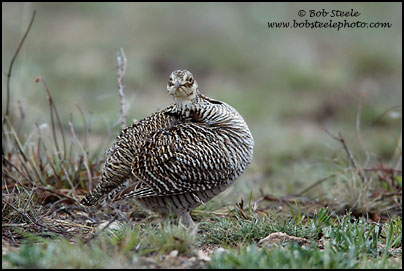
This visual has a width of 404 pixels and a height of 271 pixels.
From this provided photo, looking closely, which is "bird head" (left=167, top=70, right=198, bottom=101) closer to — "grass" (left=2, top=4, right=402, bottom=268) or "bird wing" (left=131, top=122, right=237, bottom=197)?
"bird wing" (left=131, top=122, right=237, bottom=197)

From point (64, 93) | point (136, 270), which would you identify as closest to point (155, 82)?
point (64, 93)

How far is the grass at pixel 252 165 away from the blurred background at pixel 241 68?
0.05m

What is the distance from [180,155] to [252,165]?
381 centimetres

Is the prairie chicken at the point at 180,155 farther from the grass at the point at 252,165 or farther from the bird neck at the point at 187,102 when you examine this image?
the grass at the point at 252,165

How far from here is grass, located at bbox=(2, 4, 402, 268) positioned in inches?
134

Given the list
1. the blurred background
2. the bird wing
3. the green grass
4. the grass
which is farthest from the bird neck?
the blurred background

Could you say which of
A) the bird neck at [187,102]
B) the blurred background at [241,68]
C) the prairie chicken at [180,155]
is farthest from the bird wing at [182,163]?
the blurred background at [241,68]

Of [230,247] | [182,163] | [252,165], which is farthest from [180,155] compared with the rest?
[252,165]

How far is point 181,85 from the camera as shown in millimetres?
4332

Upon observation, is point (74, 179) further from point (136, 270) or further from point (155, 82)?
point (155, 82)

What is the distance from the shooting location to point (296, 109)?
35.5 feet

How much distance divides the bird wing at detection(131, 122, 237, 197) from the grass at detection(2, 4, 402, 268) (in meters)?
0.34

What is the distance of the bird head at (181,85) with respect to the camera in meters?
4.32

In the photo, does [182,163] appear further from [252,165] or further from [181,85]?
[252,165]
